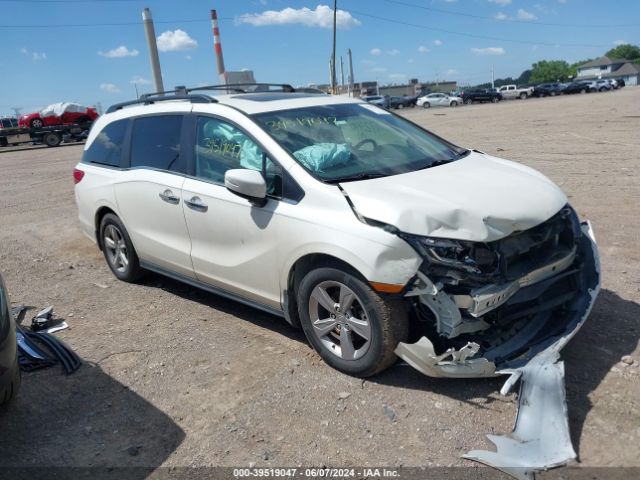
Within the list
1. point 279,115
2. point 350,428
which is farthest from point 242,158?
point 350,428

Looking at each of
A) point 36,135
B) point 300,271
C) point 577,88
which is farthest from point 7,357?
point 577,88

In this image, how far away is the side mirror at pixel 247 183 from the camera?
379 cm

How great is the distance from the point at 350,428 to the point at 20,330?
9.67 ft

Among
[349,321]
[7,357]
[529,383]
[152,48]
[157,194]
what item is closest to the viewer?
[7,357]

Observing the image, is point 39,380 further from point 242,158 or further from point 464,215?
point 464,215

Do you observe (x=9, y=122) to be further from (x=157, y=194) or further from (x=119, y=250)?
(x=157, y=194)

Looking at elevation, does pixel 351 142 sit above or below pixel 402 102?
above

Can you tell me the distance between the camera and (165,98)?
5.26 metres

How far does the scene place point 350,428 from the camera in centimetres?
323

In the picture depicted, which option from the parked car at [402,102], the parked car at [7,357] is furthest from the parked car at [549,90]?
the parked car at [7,357]

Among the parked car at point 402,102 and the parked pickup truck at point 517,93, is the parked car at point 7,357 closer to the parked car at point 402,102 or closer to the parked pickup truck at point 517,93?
the parked car at point 402,102

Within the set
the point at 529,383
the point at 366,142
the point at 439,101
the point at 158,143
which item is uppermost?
the point at 158,143

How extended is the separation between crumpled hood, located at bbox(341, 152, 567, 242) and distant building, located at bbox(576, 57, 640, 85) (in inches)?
4691

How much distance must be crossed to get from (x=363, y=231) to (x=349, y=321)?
2.05 ft
